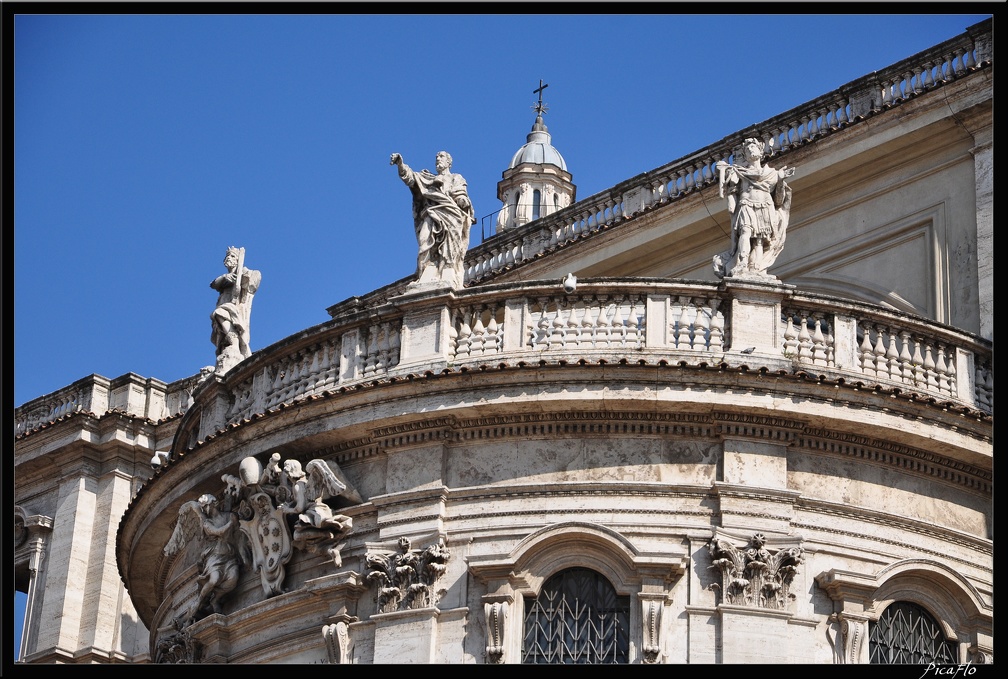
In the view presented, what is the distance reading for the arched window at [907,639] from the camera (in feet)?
73.6

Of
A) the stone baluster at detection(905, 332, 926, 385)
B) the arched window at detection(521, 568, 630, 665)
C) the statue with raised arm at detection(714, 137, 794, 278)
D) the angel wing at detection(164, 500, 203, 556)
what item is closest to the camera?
the arched window at detection(521, 568, 630, 665)

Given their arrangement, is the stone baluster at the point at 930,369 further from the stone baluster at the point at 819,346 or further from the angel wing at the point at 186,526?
the angel wing at the point at 186,526

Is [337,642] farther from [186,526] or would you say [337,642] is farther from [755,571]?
[755,571]

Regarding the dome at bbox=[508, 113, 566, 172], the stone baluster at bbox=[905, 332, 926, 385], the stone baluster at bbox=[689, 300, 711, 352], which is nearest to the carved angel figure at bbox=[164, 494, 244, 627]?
the stone baluster at bbox=[689, 300, 711, 352]

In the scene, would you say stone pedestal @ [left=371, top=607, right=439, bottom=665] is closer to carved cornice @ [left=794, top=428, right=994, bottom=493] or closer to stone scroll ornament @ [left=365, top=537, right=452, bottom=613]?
stone scroll ornament @ [left=365, top=537, right=452, bottom=613]

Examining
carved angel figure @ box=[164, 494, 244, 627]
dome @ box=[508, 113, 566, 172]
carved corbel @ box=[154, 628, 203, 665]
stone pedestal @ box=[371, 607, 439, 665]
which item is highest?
dome @ box=[508, 113, 566, 172]

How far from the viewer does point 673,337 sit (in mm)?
23391

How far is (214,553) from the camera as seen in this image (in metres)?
24.7

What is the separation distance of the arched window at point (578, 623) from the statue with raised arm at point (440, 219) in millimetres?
4032

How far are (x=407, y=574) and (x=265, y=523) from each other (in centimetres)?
223

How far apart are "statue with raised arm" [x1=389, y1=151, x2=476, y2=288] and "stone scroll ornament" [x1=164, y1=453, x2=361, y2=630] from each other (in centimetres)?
258

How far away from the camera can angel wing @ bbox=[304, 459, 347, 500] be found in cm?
2370

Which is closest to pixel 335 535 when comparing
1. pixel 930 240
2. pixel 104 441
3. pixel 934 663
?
pixel 934 663
